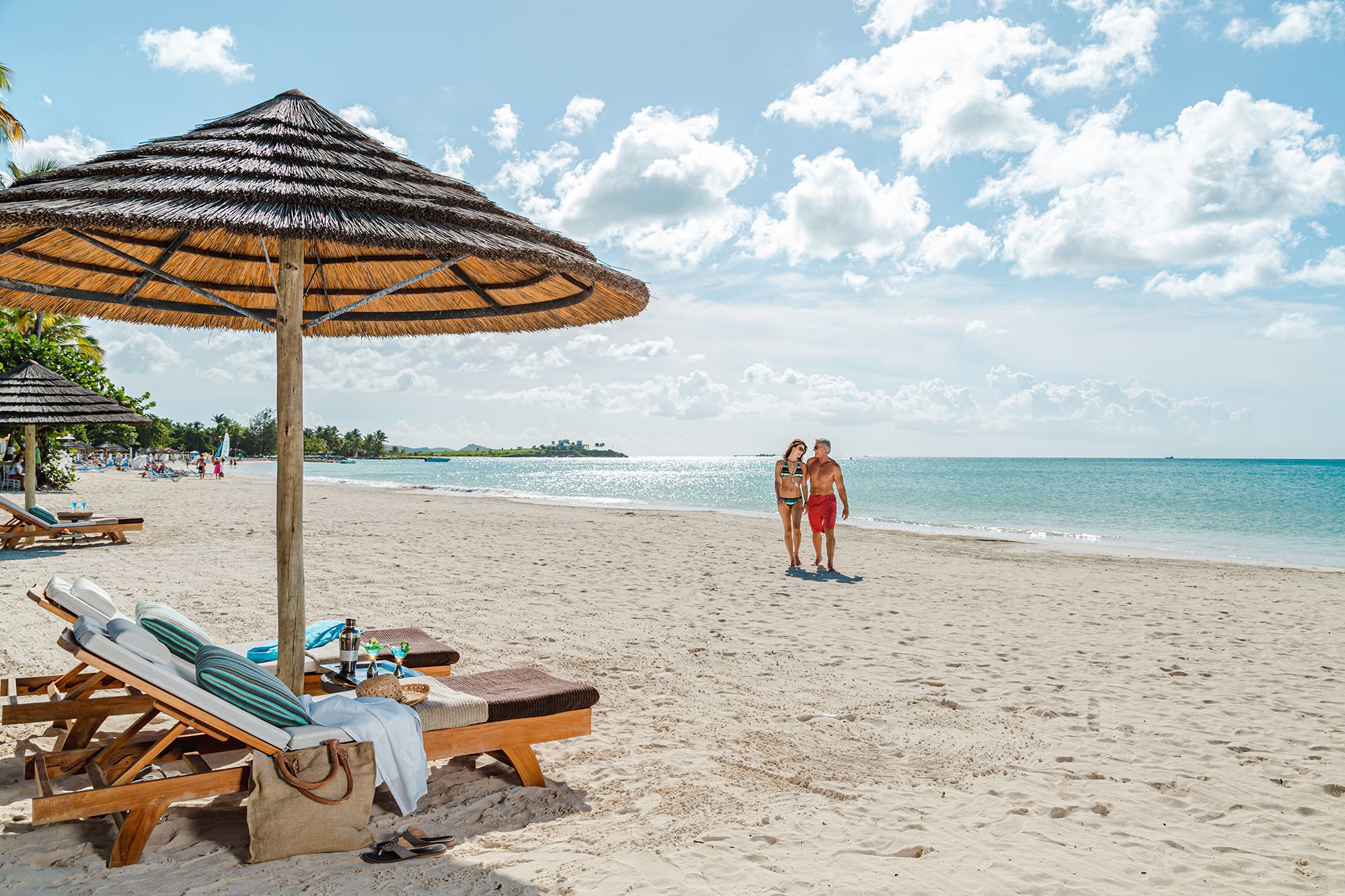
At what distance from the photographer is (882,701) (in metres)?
5.18

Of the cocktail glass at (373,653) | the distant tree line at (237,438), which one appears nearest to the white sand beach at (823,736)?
the cocktail glass at (373,653)

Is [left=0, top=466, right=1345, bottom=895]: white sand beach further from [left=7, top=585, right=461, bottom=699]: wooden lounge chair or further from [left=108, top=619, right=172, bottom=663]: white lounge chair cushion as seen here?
[left=108, top=619, right=172, bottom=663]: white lounge chair cushion

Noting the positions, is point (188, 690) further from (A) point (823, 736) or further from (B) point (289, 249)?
(A) point (823, 736)

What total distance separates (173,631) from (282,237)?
6.44 ft

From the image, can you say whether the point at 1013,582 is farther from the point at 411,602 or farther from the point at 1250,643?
the point at 411,602

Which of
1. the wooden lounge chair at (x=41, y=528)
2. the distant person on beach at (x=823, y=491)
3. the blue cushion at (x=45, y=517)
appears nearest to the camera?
the distant person on beach at (x=823, y=491)

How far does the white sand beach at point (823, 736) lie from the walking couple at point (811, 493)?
0.63 metres

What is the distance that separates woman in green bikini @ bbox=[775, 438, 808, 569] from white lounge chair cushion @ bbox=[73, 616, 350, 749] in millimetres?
8372

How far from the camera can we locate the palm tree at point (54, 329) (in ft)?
83.6

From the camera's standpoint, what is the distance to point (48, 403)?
12414 millimetres

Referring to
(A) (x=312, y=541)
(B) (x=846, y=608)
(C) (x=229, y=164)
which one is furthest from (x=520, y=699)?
(A) (x=312, y=541)

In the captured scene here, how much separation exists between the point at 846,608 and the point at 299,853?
619 centimetres

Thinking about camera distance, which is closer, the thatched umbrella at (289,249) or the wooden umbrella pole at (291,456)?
the thatched umbrella at (289,249)

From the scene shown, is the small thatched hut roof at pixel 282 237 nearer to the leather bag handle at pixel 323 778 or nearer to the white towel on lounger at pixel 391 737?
the white towel on lounger at pixel 391 737
